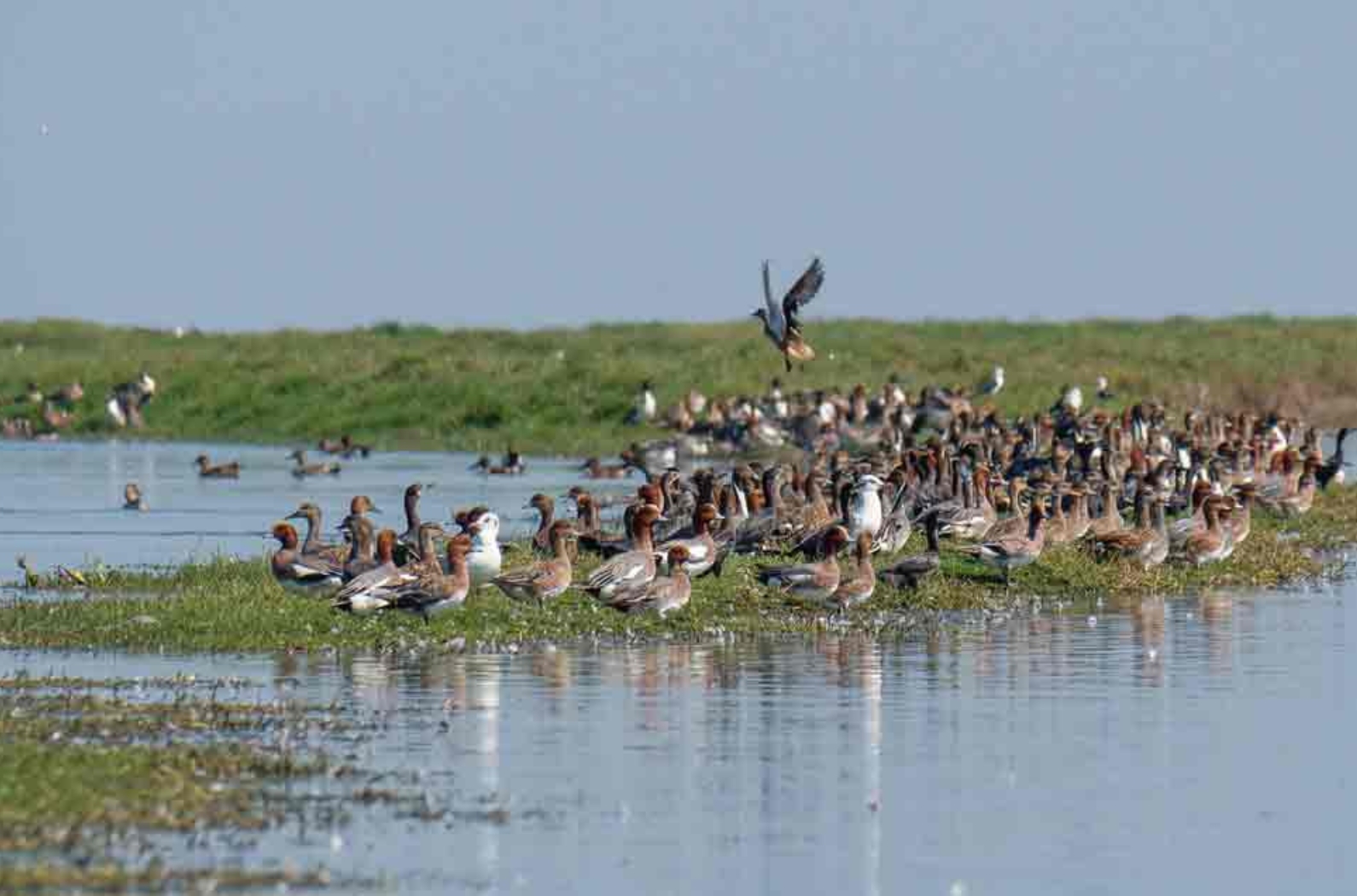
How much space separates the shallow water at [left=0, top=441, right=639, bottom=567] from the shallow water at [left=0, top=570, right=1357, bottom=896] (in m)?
10.7

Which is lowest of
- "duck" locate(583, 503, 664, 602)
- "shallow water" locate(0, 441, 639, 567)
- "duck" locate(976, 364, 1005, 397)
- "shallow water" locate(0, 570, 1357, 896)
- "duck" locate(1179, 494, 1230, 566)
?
"shallow water" locate(0, 441, 639, 567)

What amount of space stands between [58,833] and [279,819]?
1270mm

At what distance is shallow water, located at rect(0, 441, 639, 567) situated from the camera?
33.7 meters

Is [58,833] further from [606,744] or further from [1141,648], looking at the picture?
[1141,648]

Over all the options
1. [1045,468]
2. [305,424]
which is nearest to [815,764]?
[1045,468]

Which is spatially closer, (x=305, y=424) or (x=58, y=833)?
(x=58, y=833)

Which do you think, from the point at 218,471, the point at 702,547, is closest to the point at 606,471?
the point at 218,471

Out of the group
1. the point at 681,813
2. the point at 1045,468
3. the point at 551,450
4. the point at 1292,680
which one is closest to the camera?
the point at 681,813

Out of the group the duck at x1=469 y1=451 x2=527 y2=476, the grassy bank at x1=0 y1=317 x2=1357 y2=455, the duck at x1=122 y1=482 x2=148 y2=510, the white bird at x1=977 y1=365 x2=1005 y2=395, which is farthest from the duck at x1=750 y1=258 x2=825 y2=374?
the white bird at x1=977 y1=365 x2=1005 y2=395

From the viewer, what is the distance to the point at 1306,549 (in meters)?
33.8

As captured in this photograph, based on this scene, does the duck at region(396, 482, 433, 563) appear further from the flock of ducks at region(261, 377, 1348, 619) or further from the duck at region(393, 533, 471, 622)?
the duck at region(393, 533, 471, 622)

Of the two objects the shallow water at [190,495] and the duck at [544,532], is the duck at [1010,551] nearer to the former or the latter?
the duck at [544,532]

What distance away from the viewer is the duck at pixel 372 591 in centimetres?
2155

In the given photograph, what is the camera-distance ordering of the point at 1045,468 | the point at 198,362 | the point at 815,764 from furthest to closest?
the point at 198,362 < the point at 1045,468 < the point at 815,764
